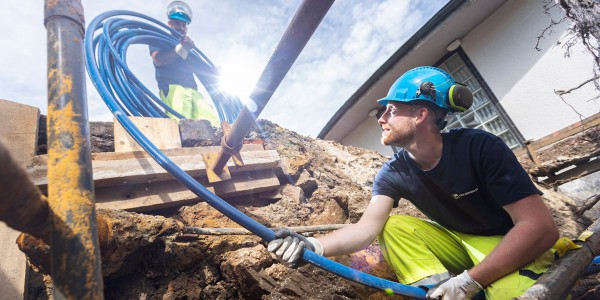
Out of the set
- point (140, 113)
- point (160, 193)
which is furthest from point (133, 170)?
point (140, 113)

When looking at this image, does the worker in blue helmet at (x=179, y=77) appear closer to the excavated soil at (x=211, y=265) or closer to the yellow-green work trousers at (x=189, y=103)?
the yellow-green work trousers at (x=189, y=103)

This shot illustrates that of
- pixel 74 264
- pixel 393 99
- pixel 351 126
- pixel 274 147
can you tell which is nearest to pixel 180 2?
pixel 274 147

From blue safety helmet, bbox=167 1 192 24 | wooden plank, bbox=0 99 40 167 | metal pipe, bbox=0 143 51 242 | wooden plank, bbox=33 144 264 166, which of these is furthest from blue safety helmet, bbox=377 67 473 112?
blue safety helmet, bbox=167 1 192 24

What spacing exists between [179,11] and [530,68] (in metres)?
6.58

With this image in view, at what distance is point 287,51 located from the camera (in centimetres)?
163

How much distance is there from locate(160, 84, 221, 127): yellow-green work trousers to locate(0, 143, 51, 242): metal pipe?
3553mm

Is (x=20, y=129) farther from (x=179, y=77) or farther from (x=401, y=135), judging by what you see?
(x=401, y=135)

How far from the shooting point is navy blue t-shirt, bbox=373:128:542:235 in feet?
5.56

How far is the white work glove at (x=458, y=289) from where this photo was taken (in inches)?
60.5

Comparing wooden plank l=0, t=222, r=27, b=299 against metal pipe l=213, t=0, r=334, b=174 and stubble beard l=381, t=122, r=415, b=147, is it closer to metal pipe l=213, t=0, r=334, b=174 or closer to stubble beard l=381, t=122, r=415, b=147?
metal pipe l=213, t=0, r=334, b=174

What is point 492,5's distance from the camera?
587 cm

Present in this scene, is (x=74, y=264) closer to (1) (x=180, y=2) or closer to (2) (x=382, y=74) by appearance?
(1) (x=180, y=2)

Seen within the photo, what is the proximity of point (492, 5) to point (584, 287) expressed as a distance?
5759 millimetres

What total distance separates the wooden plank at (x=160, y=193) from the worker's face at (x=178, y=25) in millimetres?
3459
